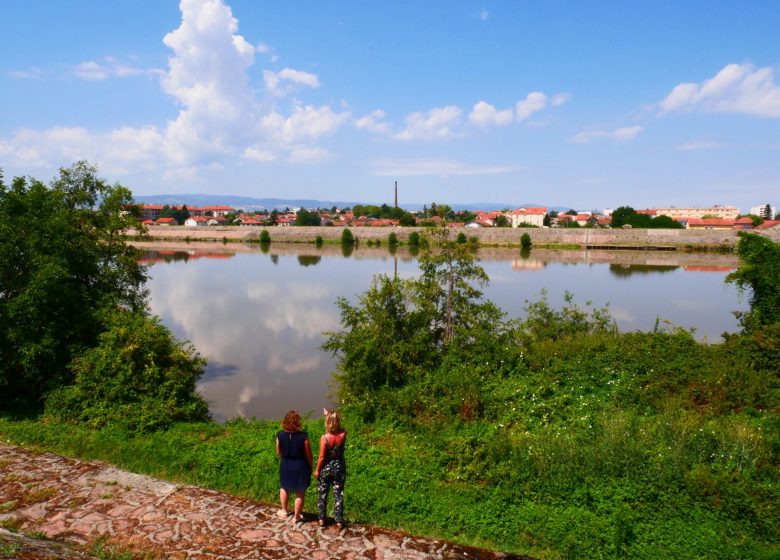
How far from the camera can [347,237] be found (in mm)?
80250

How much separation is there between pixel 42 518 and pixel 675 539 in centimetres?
809

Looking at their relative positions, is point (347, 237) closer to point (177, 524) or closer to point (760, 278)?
point (760, 278)

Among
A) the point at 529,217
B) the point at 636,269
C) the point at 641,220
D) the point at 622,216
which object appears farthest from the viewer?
the point at 529,217

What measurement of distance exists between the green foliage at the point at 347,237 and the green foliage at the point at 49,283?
6488cm

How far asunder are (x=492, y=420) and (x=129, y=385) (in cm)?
785

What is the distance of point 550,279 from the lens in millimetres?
38562

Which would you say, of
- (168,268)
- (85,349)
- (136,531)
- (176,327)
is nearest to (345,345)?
(85,349)

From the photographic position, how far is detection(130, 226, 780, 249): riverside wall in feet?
228

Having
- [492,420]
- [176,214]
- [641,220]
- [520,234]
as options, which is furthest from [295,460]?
[176,214]

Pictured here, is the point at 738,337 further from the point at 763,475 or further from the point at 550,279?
the point at 550,279

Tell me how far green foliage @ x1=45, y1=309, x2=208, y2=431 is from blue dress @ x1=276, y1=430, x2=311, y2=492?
17.1ft

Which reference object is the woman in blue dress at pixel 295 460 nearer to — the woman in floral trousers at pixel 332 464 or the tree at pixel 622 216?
the woman in floral trousers at pixel 332 464

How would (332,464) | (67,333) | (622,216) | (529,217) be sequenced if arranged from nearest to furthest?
(332,464) < (67,333) < (622,216) < (529,217)

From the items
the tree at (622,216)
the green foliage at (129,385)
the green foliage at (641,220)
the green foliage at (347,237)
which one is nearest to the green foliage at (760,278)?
the green foliage at (129,385)
